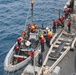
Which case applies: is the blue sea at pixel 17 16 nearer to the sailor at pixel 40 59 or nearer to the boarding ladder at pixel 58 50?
the boarding ladder at pixel 58 50

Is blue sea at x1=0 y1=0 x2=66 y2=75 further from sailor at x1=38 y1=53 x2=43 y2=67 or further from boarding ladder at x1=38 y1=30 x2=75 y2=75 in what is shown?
sailor at x1=38 y1=53 x2=43 y2=67

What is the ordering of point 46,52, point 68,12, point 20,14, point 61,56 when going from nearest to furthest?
point 61,56 → point 46,52 → point 68,12 → point 20,14

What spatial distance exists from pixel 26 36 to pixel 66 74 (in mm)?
12328

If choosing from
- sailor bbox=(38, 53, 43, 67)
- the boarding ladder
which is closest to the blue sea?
the boarding ladder

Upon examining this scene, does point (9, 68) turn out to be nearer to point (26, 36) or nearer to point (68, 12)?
point (26, 36)

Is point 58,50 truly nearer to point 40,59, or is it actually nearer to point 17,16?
point 40,59

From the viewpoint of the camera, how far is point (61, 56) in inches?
1142

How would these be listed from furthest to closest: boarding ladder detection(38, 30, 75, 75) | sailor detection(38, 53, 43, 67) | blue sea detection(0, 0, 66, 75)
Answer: blue sea detection(0, 0, 66, 75)
sailor detection(38, 53, 43, 67)
boarding ladder detection(38, 30, 75, 75)

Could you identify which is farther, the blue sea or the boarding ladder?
the blue sea

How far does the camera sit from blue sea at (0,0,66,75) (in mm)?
46094

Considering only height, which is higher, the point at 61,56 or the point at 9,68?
the point at 61,56

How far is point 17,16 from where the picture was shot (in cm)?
5688

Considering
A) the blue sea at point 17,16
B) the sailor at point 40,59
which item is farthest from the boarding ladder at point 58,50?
the blue sea at point 17,16

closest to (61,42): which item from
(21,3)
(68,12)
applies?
(68,12)
